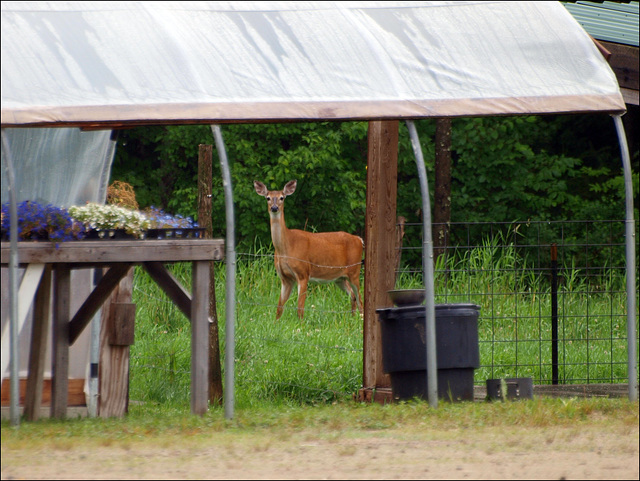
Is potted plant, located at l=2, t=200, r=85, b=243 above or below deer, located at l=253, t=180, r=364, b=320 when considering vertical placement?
below

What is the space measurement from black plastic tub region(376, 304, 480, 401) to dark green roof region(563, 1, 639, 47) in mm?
4602

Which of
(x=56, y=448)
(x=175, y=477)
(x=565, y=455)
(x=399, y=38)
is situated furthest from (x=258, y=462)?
(x=399, y=38)

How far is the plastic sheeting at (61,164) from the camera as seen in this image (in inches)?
279

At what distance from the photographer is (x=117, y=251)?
6.13 m

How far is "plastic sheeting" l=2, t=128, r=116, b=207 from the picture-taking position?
279 inches

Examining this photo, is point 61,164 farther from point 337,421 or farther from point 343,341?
point 343,341

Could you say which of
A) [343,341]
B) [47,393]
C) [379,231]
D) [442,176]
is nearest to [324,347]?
[343,341]

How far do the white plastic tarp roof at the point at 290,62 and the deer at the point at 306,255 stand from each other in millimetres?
6884

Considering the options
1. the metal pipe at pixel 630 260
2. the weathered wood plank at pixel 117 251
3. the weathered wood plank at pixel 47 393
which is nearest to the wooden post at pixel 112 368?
the weathered wood plank at pixel 47 393

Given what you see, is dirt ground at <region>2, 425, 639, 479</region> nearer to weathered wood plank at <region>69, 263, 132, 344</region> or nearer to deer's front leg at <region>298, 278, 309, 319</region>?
weathered wood plank at <region>69, 263, 132, 344</region>

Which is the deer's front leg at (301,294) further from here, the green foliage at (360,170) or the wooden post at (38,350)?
the wooden post at (38,350)

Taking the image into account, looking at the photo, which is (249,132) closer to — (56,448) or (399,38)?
(399,38)

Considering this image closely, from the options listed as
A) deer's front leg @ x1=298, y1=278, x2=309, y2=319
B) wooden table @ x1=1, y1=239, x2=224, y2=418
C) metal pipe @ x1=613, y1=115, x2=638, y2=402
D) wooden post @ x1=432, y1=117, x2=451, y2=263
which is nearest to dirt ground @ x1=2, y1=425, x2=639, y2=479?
wooden table @ x1=1, y1=239, x2=224, y2=418

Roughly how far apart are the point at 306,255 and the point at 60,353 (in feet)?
27.7
